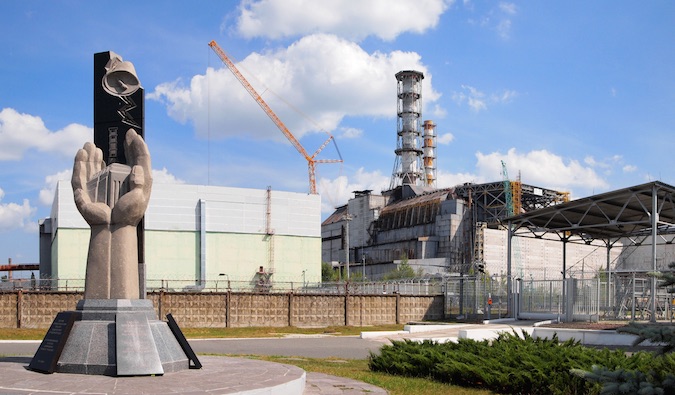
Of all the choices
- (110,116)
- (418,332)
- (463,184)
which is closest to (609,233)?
(418,332)

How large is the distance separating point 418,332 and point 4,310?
21632 mm

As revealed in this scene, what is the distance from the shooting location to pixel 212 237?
63875 millimetres

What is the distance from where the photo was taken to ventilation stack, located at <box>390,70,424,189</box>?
101000mm

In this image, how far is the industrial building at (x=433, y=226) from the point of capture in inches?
3206

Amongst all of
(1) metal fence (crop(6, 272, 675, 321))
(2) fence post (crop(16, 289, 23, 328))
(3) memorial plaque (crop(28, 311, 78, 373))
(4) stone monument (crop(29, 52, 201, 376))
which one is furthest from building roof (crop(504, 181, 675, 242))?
(2) fence post (crop(16, 289, 23, 328))

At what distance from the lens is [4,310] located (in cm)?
3641

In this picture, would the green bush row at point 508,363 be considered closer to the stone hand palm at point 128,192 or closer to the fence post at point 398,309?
the stone hand palm at point 128,192

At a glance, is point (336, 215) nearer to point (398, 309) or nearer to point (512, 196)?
point (512, 196)

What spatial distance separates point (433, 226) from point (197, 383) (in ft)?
247

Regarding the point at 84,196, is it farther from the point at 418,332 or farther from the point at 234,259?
the point at 234,259

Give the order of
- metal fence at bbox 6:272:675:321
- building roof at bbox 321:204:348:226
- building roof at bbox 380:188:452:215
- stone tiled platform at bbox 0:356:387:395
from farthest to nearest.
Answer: building roof at bbox 321:204:348:226 → building roof at bbox 380:188:452:215 → metal fence at bbox 6:272:675:321 → stone tiled platform at bbox 0:356:387:395

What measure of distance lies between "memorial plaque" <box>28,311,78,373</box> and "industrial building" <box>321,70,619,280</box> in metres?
59.4

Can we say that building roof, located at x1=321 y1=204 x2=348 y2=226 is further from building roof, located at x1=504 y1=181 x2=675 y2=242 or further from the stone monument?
the stone monument

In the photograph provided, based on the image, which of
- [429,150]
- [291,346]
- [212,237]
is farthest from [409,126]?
[291,346]
